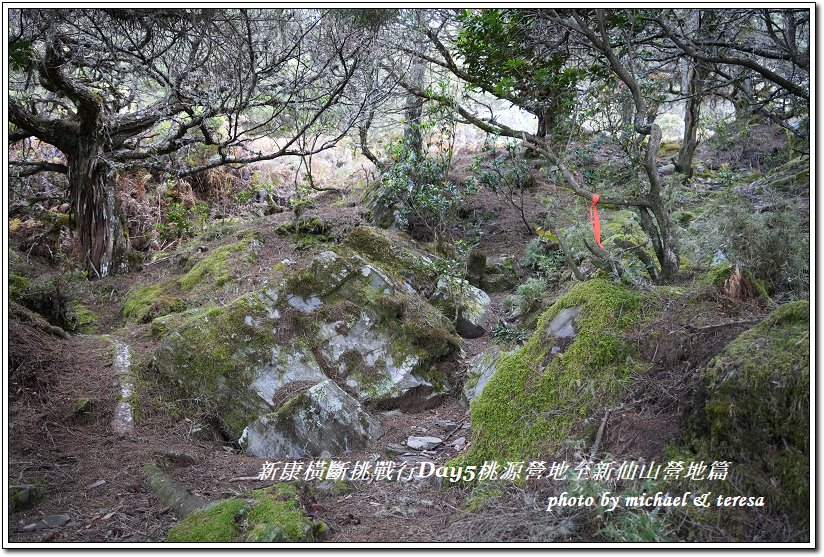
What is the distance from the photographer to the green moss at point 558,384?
11.6 feet

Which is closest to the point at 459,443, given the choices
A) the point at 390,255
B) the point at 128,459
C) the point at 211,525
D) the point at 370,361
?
the point at 370,361

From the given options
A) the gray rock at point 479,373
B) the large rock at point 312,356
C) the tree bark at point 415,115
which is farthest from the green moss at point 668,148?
the gray rock at point 479,373

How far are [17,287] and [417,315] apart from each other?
398 cm

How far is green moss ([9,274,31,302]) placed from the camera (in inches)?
207

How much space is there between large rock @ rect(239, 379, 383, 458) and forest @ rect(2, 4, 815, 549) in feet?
0.07

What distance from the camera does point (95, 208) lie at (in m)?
7.79

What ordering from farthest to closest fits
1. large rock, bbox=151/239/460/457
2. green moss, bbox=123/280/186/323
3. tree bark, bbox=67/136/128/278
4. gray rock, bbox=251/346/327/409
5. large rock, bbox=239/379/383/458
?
Result: 1. tree bark, bbox=67/136/128/278
2. green moss, bbox=123/280/186/323
3. gray rock, bbox=251/346/327/409
4. large rock, bbox=151/239/460/457
5. large rock, bbox=239/379/383/458

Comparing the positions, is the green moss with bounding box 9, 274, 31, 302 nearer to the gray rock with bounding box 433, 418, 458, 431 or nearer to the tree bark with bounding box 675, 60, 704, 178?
the gray rock with bounding box 433, 418, 458, 431

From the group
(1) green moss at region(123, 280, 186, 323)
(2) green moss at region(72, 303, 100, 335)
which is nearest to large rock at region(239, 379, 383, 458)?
(1) green moss at region(123, 280, 186, 323)

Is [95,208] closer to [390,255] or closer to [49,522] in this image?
[390,255]

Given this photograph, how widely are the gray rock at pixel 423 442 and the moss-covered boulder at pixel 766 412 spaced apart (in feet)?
6.57

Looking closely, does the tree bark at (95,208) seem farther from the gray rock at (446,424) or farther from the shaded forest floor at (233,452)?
the gray rock at (446,424)
